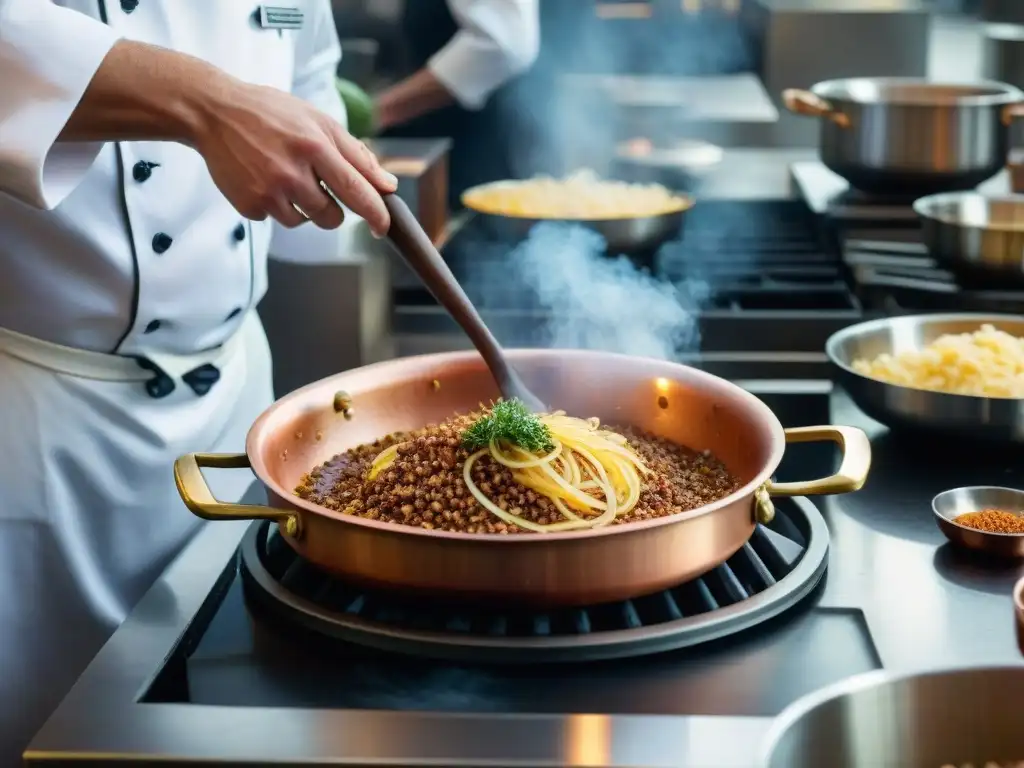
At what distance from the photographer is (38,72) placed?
1.33 metres

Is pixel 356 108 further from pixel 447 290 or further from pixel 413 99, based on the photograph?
pixel 447 290

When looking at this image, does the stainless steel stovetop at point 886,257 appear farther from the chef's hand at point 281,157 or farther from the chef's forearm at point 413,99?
the chef's hand at point 281,157

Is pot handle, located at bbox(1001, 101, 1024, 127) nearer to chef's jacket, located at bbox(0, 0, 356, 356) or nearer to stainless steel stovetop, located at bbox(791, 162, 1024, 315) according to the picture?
stainless steel stovetop, located at bbox(791, 162, 1024, 315)

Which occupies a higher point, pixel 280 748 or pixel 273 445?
pixel 273 445

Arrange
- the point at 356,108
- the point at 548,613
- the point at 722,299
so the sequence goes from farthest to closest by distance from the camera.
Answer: the point at 356,108 → the point at 722,299 → the point at 548,613

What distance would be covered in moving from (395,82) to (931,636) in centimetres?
310

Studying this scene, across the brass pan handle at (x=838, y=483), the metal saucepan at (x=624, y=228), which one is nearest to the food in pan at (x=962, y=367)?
the brass pan handle at (x=838, y=483)

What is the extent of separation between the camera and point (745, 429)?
139 centimetres

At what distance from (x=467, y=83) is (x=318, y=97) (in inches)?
49.3

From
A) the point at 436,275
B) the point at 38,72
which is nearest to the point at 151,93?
the point at 38,72

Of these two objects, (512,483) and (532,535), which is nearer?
(532,535)

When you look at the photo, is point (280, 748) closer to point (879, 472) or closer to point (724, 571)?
point (724, 571)

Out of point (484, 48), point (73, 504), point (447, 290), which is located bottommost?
point (73, 504)

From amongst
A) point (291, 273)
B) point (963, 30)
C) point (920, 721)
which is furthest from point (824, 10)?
point (920, 721)
